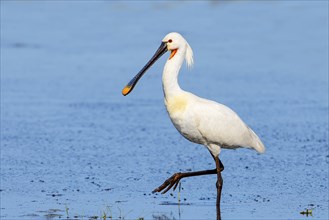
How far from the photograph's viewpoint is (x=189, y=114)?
8.28 meters

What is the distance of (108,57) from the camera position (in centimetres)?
1530

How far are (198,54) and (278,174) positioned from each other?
19.3ft

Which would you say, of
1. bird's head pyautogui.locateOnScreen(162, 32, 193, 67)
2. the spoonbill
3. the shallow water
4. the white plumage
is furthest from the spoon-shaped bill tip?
the shallow water

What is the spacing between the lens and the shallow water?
351 inches

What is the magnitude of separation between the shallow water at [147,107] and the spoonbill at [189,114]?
56 centimetres

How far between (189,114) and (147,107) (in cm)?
430

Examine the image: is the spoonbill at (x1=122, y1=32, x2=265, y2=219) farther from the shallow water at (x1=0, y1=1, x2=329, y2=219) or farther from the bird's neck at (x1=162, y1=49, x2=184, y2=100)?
the shallow water at (x1=0, y1=1, x2=329, y2=219)

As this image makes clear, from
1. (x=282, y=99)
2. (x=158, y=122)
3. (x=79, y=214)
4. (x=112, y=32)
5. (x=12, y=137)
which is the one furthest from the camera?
(x=112, y=32)

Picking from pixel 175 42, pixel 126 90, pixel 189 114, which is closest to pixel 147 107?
pixel 126 90

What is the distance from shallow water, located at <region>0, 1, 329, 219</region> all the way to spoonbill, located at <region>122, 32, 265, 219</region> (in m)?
0.56

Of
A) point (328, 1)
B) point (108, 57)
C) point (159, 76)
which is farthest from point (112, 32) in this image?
point (328, 1)

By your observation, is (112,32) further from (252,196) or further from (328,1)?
(252,196)

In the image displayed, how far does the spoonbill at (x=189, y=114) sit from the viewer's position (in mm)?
8297

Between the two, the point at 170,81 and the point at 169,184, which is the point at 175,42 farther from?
the point at 169,184
